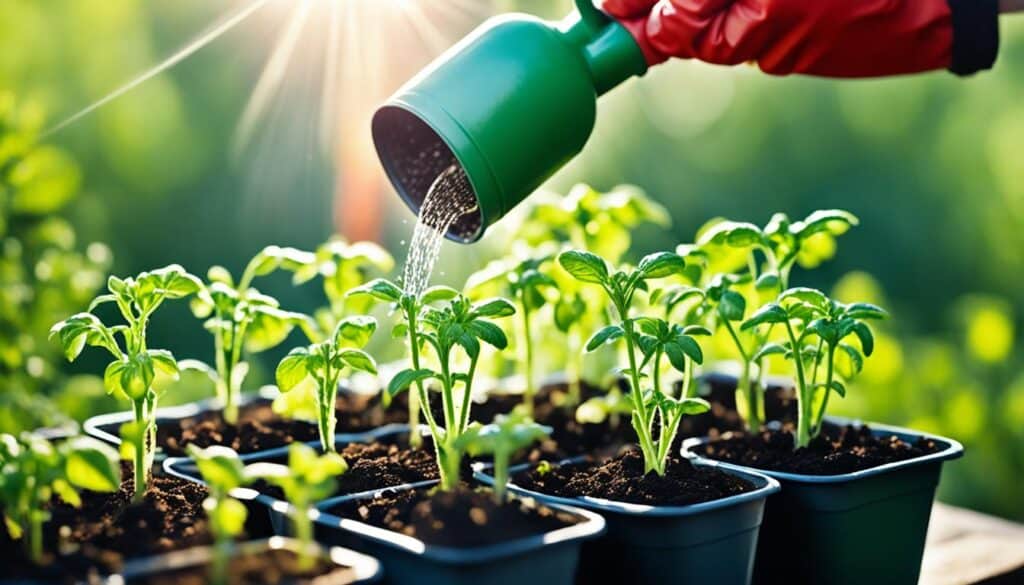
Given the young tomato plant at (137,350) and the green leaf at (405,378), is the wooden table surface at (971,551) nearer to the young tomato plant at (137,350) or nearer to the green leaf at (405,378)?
the green leaf at (405,378)

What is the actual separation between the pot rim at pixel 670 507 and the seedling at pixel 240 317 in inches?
15.6

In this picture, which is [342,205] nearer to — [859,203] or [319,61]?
[319,61]

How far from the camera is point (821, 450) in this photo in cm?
155

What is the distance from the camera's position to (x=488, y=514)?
1.17 meters

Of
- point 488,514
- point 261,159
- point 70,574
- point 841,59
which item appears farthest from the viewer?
point 261,159

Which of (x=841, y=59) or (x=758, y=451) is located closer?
(x=841, y=59)

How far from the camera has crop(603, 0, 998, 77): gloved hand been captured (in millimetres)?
1372

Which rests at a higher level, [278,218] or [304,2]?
[304,2]

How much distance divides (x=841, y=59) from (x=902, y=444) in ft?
1.69

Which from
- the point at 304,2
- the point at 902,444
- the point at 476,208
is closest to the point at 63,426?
the point at 476,208

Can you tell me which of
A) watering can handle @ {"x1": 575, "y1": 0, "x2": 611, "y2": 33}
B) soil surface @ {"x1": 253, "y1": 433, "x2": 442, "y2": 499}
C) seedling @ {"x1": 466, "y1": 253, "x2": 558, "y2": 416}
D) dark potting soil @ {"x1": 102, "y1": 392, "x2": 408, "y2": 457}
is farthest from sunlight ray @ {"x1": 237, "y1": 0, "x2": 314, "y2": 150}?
watering can handle @ {"x1": 575, "y1": 0, "x2": 611, "y2": 33}

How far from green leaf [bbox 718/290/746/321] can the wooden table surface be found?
1.41ft

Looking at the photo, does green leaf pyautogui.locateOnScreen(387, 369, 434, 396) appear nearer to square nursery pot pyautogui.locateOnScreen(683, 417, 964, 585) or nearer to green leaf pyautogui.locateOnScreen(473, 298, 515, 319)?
green leaf pyautogui.locateOnScreen(473, 298, 515, 319)

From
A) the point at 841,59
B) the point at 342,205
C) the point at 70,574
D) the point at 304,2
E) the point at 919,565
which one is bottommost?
the point at 919,565
